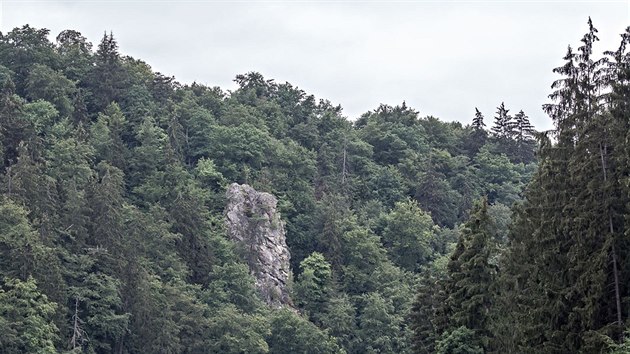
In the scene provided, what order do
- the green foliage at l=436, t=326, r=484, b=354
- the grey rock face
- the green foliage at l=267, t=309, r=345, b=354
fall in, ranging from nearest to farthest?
the green foliage at l=436, t=326, r=484, b=354, the green foliage at l=267, t=309, r=345, b=354, the grey rock face

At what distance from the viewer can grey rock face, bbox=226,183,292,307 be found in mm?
79438

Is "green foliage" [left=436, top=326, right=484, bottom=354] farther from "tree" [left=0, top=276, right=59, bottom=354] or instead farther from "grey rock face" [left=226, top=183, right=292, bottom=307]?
"grey rock face" [left=226, top=183, right=292, bottom=307]

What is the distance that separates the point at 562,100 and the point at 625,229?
588 cm

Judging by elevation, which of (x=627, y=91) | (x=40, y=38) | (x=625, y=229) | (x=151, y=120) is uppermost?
(x=40, y=38)

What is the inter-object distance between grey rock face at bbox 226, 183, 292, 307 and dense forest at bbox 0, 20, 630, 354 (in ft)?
3.36

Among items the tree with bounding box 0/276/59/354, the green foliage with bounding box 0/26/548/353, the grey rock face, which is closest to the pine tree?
the green foliage with bounding box 0/26/548/353

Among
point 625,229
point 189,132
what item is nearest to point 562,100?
point 625,229

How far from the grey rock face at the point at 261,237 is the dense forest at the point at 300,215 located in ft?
3.36

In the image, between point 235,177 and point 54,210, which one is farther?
point 235,177

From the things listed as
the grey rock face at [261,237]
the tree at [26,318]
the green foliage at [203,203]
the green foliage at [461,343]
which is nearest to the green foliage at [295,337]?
the green foliage at [203,203]

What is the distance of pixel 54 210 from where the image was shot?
66.1 m

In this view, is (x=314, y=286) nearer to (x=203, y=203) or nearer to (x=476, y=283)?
(x=203, y=203)

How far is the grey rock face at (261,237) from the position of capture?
79.4m

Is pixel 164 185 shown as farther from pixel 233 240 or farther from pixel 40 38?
pixel 40 38
